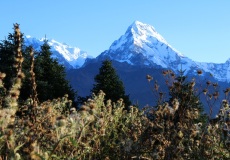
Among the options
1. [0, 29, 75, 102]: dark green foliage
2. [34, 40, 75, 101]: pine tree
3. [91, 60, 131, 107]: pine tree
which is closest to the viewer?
[0, 29, 75, 102]: dark green foliage

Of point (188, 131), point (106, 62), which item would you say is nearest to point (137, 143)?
point (188, 131)

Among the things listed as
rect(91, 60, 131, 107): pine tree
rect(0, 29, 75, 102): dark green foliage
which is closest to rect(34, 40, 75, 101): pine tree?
rect(0, 29, 75, 102): dark green foliage

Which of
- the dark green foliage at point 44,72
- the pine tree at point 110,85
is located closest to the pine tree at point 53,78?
the dark green foliage at point 44,72

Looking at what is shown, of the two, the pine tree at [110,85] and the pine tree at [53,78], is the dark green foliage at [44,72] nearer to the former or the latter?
the pine tree at [53,78]

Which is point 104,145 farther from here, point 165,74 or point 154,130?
point 154,130

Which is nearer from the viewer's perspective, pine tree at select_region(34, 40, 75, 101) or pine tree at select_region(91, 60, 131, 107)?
pine tree at select_region(34, 40, 75, 101)

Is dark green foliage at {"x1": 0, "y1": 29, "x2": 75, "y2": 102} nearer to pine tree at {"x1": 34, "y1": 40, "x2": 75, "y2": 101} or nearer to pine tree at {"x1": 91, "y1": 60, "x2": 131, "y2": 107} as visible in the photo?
pine tree at {"x1": 34, "y1": 40, "x2": 75, "y2": 101}

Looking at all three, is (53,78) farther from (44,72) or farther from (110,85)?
(110,85)

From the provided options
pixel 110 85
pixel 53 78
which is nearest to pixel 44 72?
pixel 53 78

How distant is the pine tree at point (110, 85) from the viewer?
1304 inches

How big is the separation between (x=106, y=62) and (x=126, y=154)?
30.5 metres

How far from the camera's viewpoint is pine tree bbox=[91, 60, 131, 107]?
33.1 m

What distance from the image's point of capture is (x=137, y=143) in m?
5.89

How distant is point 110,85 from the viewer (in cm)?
3356
